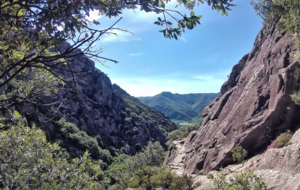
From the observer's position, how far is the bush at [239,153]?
1602 cm

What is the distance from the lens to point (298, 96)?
547 inches

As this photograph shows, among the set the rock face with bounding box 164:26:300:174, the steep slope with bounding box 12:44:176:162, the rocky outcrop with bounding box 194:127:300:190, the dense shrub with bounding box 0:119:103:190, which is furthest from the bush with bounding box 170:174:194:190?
the steep slope with bounding box 12:44:176:162

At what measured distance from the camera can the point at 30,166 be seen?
5.89 metres

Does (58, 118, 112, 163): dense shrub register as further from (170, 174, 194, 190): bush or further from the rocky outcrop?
the rocky outcrop

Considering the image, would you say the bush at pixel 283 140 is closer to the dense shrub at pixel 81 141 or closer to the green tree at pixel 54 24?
the green tree at pixel 54 24

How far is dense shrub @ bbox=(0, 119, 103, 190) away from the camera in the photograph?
212 inches

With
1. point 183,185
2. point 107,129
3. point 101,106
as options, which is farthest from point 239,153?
point 107,129

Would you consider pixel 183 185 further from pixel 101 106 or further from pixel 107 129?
pixel 107 129

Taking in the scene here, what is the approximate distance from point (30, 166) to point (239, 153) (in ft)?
54.1

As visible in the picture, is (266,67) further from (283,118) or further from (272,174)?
(272,174)

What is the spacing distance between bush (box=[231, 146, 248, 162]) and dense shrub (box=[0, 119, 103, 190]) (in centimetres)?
1423

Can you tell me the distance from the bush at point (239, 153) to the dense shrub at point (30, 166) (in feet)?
46.7

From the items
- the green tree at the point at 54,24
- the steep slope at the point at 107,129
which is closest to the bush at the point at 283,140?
the green tree at the point at 54,24

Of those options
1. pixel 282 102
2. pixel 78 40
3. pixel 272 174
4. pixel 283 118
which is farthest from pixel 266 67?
pixel 78 40
